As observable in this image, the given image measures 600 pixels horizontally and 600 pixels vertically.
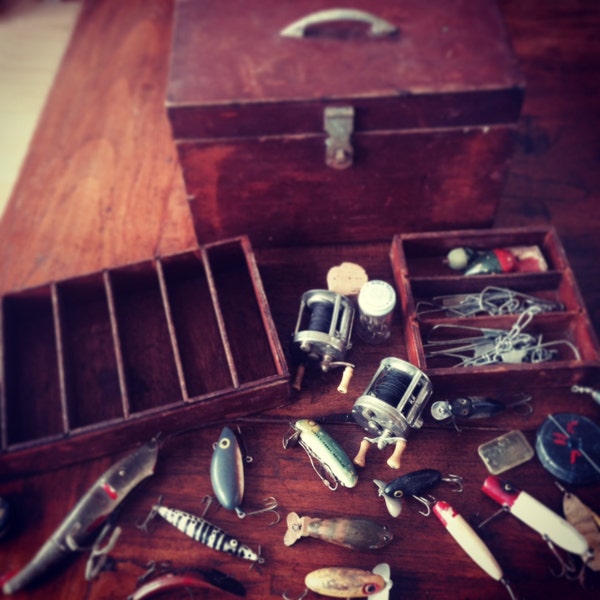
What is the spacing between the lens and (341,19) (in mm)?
1604

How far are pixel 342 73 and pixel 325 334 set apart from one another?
0.65 meters

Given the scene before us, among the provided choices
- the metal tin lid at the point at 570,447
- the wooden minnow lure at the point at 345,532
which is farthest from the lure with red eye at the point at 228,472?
the metal tin lid at the point at 570,447

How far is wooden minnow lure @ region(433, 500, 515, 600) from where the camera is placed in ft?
4.44

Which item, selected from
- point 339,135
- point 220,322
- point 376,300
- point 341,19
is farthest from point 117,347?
point 341,19

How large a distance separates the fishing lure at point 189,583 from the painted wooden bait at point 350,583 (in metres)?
0.16

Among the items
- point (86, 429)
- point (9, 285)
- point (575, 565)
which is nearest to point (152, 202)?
point (9, 285)

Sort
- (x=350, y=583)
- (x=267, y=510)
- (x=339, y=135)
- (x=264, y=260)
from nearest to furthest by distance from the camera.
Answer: (x=350, y=583), (x=267, y=510), (x=339, y=135), (x=264, y=260)

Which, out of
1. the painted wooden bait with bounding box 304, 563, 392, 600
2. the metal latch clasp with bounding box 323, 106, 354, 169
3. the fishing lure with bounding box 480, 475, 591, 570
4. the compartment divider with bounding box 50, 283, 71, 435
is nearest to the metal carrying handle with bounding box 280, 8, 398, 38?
the metal latch clasp with bounding box 323, 106, 354, 169

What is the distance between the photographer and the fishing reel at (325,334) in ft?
5.03

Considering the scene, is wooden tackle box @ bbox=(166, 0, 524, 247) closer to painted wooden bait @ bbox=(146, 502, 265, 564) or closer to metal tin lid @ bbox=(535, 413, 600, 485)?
metal tin lid @ bbox=(535, 413, 600, 485)

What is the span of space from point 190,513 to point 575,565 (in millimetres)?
865

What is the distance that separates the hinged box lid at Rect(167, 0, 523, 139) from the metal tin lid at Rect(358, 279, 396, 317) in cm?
41

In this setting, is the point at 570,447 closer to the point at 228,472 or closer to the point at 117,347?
the point at 228,472

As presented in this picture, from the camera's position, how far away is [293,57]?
1.61 meters
